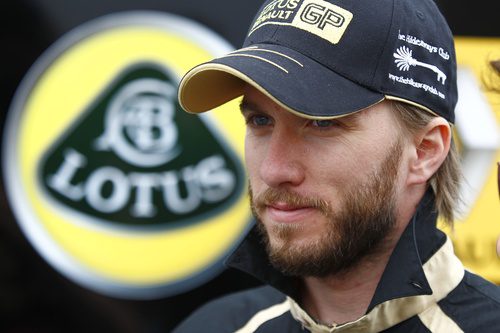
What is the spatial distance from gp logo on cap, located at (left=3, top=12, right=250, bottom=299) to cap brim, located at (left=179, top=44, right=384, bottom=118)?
948 millimetres

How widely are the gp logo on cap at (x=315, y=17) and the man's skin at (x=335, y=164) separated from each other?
5.5 inches

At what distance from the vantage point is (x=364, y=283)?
1.58m

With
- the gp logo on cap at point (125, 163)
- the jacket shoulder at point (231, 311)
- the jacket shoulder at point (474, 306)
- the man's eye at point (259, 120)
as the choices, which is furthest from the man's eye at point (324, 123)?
the gp logo on cap at point (125, 163)

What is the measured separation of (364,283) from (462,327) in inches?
7.6

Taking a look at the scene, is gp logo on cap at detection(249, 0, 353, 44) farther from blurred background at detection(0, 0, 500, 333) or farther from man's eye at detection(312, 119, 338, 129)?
blurred background at detection(0, 0, 500, 333)

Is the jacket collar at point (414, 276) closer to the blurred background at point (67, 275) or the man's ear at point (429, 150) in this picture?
the man's ear at point (429, 150)

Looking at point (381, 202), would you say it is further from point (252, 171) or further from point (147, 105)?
point (147, 105)

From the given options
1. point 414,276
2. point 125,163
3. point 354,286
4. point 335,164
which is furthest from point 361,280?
point 125,163

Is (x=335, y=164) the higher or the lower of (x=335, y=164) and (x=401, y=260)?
the higher

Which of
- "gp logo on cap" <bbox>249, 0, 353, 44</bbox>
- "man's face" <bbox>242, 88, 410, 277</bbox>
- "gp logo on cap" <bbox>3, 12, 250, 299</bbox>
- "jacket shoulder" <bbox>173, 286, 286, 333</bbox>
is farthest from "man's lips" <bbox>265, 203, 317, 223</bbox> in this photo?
"gp logo on cap" <bbox>3, 12, 250, 299</bbox>

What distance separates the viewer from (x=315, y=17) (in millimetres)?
1510

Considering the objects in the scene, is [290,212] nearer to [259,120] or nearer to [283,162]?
[283,162]

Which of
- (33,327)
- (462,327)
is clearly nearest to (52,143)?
(33,327)

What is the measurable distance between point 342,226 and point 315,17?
1.22 ft
